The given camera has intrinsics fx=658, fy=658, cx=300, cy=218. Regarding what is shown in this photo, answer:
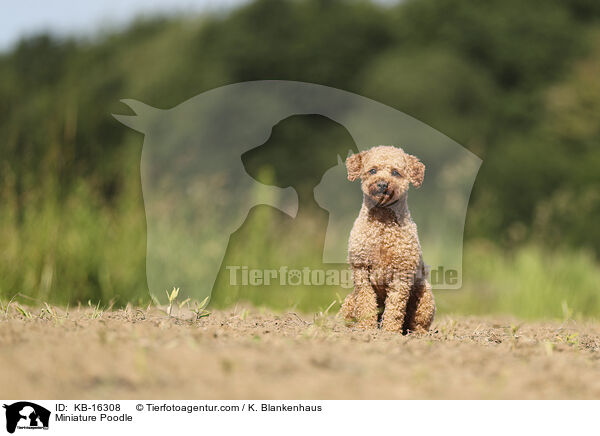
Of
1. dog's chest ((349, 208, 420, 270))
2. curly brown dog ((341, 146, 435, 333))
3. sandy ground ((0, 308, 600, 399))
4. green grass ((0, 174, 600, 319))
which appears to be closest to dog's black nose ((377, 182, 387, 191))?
curly brown dog ((341, 146, 435, 333))

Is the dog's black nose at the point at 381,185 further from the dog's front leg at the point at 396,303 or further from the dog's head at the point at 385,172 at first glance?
the dog's front leg at the point at 396,303

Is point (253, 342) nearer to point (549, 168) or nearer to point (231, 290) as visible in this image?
point (231, 290)

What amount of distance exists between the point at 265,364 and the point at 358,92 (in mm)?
21150

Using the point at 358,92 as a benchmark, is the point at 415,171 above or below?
below

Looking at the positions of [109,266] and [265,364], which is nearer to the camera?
[265,364]

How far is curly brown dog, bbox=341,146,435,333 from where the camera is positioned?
349 centimetres

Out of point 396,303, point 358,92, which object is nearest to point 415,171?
point 396,303
